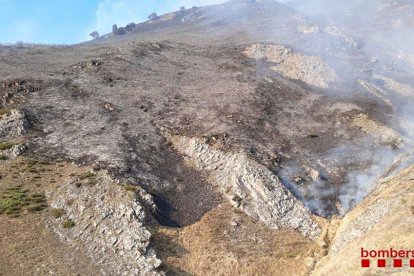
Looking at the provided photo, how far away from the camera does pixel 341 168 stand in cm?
6016

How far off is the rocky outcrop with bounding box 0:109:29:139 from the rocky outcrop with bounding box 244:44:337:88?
60.1 metres

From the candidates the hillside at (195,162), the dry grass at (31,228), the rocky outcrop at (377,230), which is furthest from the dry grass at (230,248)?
the dry grass at (31,228)

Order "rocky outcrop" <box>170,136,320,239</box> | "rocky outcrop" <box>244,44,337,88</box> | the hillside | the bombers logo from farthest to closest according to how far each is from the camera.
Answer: "rocky outcrop" <box>244,44,337,88</box>
"rocky outcrop" <box>170,136,320,239</box>
the hillside
the bombers logo

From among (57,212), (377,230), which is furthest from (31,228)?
(377,230)

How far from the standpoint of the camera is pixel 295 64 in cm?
9994

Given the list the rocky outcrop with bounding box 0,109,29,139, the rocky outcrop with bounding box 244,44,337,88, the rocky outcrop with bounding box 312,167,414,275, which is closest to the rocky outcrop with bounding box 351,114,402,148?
the rocky outcrop with bounding box 244,44,337,88

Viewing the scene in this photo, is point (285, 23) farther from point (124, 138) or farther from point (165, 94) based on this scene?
point (124, 138)

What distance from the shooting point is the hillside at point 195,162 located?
40375mm

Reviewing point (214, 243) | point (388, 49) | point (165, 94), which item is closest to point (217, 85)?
point (165, 94)

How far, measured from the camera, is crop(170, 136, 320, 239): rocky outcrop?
49219 mm

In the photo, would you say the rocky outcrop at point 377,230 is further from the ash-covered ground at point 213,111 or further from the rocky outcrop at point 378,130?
the rocky outcrop at point 378,130

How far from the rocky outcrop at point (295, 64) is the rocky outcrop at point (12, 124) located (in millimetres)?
60068

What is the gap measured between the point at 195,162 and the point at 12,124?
26.4m

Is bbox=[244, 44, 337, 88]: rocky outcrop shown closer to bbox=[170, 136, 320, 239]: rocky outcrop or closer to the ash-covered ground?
the ash-covered ground
